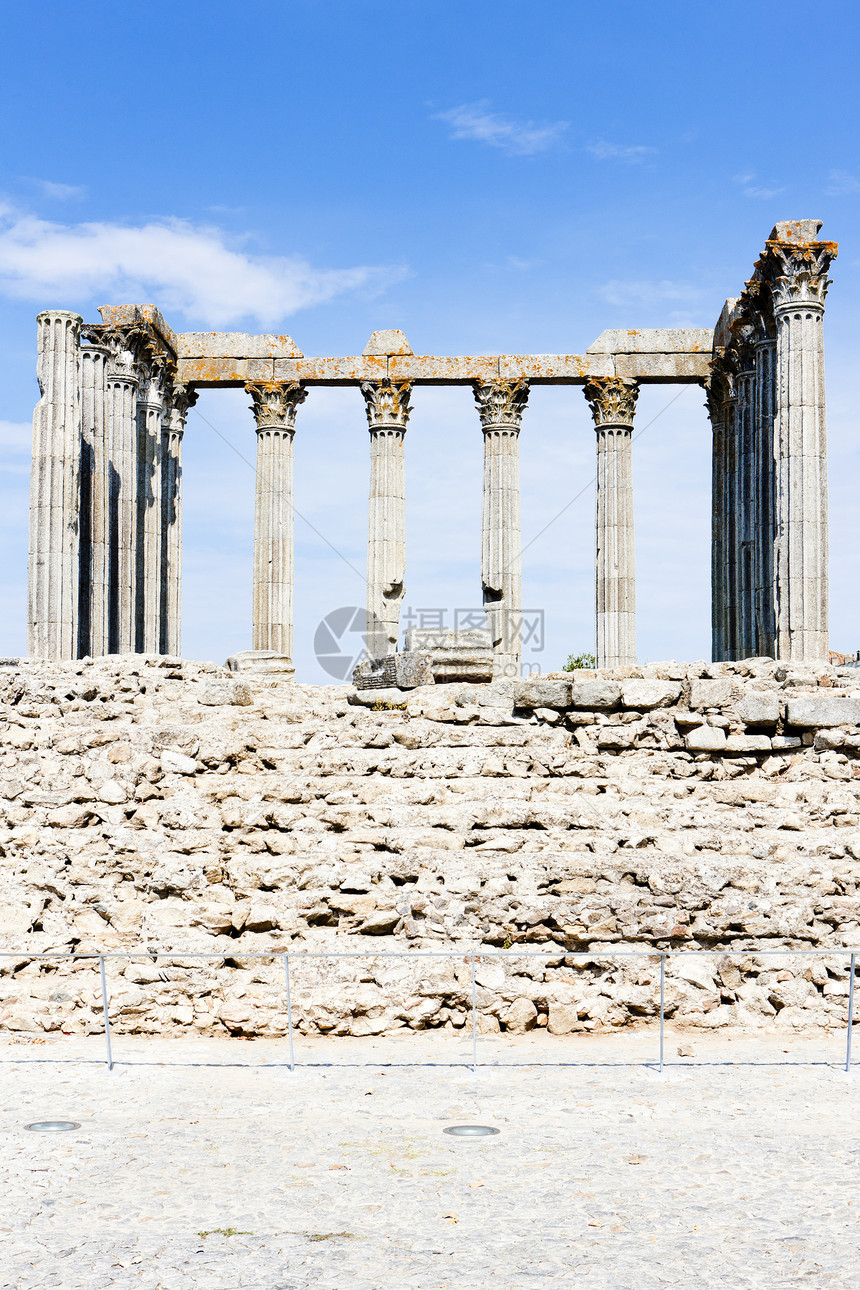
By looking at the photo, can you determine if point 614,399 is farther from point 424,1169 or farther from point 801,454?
point 424,1169

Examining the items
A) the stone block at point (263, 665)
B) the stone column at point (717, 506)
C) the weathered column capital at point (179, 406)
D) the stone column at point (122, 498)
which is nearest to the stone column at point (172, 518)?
the weathered column capital at point (179, 406)

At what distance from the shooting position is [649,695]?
15391 mm

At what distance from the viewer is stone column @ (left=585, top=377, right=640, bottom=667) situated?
100 ft

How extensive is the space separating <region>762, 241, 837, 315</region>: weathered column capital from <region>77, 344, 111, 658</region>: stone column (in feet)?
47.0

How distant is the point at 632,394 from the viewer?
3130 centimetres

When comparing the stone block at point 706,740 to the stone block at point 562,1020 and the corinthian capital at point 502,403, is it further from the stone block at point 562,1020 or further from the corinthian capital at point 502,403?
the corinthian capital at point 502,403

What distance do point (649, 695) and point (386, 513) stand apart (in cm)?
1716

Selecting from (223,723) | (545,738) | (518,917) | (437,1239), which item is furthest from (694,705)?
(437,1239)

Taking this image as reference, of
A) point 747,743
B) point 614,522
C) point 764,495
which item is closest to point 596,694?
point 747,743

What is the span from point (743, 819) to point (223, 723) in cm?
633

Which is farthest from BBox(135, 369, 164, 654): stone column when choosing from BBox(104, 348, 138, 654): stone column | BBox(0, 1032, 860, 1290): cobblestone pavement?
BBox(0, 1032, 860, 1290): cobblestone pavement

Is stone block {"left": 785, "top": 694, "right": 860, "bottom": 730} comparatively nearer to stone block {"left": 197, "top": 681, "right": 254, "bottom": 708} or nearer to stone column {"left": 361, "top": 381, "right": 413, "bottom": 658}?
stone block {"left": 197, "top": 681, "right": 254, "bottom": 708}

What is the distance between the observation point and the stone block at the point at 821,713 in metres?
15.1

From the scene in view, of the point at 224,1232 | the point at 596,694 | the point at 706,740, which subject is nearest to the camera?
the point at 224,1232
